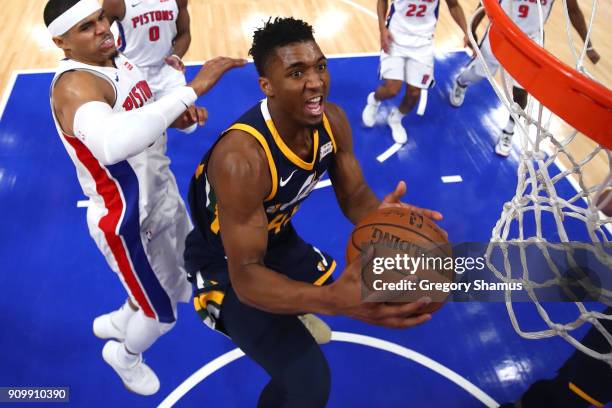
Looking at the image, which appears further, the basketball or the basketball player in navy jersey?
the basketball player in navy jersey

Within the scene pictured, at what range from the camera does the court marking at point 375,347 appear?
9.27 feet

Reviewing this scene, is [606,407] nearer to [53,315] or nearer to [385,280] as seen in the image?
[385,280]

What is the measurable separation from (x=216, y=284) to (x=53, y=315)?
146 centimetres

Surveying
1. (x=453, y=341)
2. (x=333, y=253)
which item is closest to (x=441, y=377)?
(x=453, y=341)

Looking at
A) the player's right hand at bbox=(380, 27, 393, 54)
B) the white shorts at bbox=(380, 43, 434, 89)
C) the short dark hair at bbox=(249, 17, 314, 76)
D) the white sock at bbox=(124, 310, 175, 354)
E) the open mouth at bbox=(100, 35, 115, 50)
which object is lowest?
the white sock at bbox=(124, 310, 175, 354)

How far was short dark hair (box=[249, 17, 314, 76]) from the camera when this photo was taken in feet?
6.68

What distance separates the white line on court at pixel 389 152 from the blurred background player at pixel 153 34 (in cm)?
163

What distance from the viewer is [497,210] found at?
3.92 m

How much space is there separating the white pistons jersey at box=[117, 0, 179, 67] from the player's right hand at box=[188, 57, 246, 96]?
1.42 m

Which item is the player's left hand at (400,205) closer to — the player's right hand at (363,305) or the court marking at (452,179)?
the player's right hand at (363,305)

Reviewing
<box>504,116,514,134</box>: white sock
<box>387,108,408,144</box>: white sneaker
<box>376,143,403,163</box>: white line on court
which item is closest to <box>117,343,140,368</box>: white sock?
<box>376,143,403,163</box>: white line on court

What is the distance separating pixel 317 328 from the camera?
9.80 feet

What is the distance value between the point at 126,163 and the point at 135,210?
0.73 ft

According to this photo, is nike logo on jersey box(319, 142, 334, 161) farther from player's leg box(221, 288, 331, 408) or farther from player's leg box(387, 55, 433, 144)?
player's leg box(387, 55, 433, 144)
